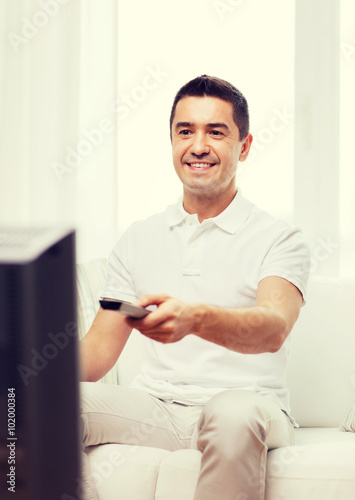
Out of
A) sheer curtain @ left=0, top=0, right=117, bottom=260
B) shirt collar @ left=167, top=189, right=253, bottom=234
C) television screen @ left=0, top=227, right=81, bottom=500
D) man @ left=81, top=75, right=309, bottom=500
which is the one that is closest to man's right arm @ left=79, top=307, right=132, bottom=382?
man @ left=81, top=75, right=309, bottom=500

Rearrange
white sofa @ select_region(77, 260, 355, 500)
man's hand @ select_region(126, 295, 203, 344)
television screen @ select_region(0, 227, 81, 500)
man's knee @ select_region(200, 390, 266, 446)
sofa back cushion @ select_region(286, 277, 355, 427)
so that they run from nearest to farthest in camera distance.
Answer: television screen @ select_region(0, 227, 81, 500) < man's hand @ select_region(126, 295, 203, 344) < man's knee @ select_region(200, 390, 266, 446) < white sofa @ select_region(77, 260, 355, 500) < sofa back cushion @ select_region(286, 277, 355, 427)

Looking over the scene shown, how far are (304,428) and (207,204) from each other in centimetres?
72

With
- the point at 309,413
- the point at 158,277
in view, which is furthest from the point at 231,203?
the point at 309,413

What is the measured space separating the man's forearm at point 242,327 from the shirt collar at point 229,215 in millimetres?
396

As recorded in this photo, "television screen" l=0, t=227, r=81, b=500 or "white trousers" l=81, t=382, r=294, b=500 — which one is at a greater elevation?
"television screen" l=0, t=227, r=81, b=500

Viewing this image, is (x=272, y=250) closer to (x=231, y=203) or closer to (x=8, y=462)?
(x=231, y=203)

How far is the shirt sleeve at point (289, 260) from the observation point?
1.64m

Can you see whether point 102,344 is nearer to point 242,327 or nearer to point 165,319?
point 242,327

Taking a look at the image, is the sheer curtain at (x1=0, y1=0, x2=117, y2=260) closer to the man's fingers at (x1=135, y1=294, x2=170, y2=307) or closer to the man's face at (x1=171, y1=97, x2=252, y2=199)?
the man's face at (x1=171, y1=97, x2=252, y2=199)

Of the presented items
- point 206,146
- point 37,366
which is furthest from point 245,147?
→ point 37,366

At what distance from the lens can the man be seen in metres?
1.38

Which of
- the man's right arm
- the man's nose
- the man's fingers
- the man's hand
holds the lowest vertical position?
the man's right arm

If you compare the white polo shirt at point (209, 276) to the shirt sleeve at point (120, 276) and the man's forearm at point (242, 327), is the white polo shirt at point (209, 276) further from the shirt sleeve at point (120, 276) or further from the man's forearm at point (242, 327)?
the man's forearm at point (242, 327)

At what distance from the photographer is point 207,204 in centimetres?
191
